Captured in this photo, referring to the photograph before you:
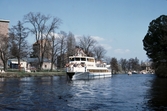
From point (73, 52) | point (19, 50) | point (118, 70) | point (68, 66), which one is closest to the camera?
point (68, 66)

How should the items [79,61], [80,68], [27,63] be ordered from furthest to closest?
[27,63], [79,61], [80,68]

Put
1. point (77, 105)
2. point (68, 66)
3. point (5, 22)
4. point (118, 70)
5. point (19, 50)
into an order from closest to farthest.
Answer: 1. point (77, 105)
2. point (68, 66)
3. point (19, 50)
4. point (5, 22)
5. point (118, 70)

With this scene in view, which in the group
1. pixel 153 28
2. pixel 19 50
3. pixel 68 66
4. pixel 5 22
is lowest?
pixel 68 66

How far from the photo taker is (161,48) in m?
73.4

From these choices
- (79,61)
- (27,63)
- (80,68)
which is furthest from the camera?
(27,63)

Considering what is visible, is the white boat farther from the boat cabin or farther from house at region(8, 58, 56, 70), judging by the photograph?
house at region(8, 58, 56, 70)

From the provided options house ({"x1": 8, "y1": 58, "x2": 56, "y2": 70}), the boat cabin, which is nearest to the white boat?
the boat cabin

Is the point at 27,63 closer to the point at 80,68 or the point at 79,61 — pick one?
the point at 79,61

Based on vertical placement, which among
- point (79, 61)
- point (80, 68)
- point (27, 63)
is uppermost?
point (27, 63)

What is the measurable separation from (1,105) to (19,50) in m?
54.8

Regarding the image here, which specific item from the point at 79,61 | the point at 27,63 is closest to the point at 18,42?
the point at 79,61

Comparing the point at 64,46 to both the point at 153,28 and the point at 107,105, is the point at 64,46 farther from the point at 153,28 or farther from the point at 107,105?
the point at 107,105

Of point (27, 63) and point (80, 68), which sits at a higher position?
point (27, 63)

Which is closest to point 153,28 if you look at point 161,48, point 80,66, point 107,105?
point 161,48
